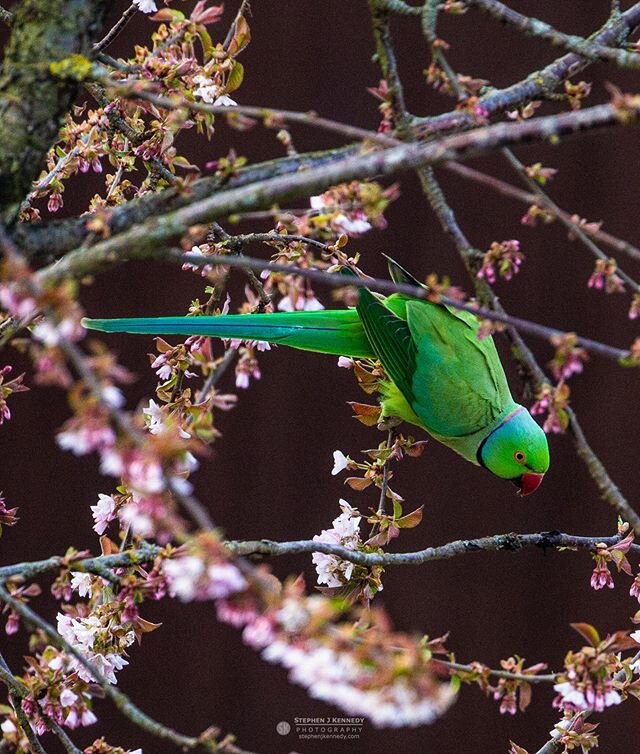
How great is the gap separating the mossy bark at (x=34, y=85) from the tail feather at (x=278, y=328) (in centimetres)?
39

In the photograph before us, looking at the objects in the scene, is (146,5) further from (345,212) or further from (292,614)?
(292,614)

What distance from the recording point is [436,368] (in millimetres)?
1356

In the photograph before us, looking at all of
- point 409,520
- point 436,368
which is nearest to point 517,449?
point 436,368

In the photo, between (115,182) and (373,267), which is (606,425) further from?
(115,182)

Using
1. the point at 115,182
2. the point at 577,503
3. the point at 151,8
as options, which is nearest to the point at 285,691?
the point at 577,503

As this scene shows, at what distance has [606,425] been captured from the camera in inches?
76.5

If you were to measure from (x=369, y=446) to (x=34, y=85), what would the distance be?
4.44ft

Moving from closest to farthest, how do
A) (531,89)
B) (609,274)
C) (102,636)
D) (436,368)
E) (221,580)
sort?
(221,580), (609,274), (531,89), (102,636), (436,368)

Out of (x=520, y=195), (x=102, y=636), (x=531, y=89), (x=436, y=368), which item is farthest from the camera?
(x=436, y=368)

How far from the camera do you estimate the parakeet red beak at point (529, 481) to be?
1.43 metres

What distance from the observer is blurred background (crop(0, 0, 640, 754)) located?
1.91 metres

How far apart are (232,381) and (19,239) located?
1.27 metres

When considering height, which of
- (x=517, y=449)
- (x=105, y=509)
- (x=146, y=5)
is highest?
(x=146, y=5)

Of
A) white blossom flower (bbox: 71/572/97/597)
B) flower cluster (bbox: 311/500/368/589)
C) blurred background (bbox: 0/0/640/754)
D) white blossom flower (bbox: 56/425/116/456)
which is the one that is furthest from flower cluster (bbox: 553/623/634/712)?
blurred background (bbox: 0/0/640/754)
